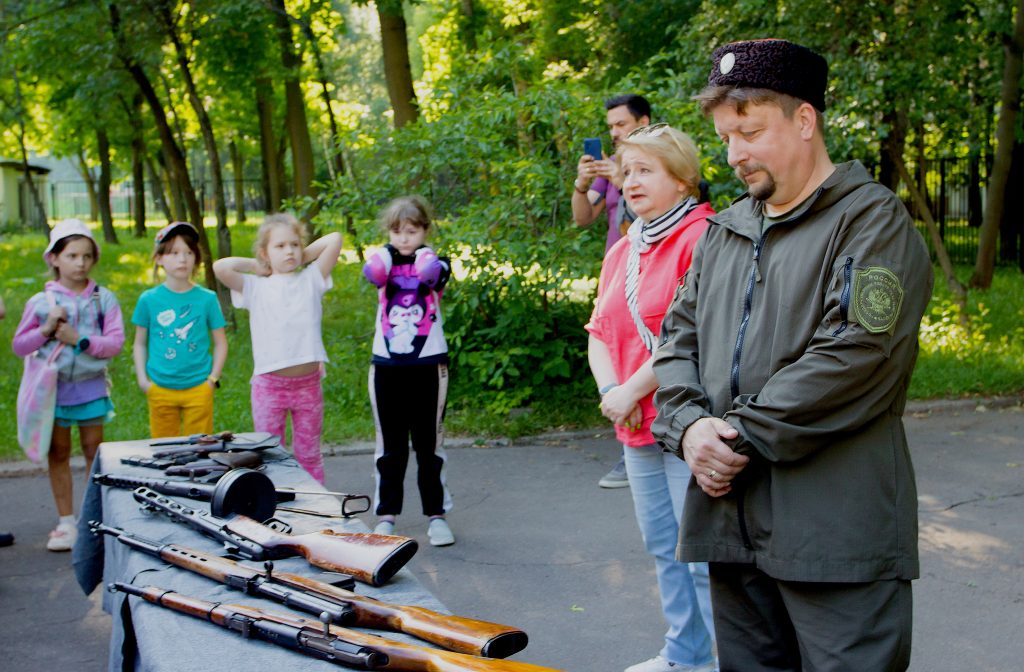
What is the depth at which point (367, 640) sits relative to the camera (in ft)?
8.80

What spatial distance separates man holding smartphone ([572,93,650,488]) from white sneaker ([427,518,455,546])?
3.97 feet

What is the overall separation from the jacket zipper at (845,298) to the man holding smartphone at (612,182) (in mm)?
3304

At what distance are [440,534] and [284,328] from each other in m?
1.51

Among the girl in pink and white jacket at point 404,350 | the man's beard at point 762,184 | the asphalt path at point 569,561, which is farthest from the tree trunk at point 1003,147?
the man's beard at point 762,184

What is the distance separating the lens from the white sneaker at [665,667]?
4.19 meters

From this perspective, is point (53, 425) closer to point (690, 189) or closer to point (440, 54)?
point (690, 189)

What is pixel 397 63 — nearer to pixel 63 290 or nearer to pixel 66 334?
pixel 63 290

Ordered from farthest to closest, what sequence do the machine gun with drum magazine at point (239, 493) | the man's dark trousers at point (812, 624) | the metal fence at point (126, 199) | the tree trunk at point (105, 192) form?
the metal fence at point (126, 199)
the tree trunk at point (105, 192)
the machine gun with drum magazine at point (239, 493)
the man's dark trousers at point (812, 624)

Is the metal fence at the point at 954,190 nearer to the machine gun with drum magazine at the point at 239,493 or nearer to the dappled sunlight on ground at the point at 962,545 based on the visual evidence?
the dappled sunlight on ground at the point at 962,545

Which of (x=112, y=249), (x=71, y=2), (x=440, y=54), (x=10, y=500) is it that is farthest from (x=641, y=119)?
(x=440, y=54)

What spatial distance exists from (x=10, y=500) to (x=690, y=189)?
18.2ft

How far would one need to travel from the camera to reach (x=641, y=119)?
6.55 m

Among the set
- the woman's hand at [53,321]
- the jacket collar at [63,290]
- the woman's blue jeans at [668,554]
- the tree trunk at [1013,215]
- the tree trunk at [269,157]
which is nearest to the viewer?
the woman's blue jeans at [668,554]

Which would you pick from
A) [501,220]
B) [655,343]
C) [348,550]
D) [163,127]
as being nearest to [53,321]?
[348,550]
